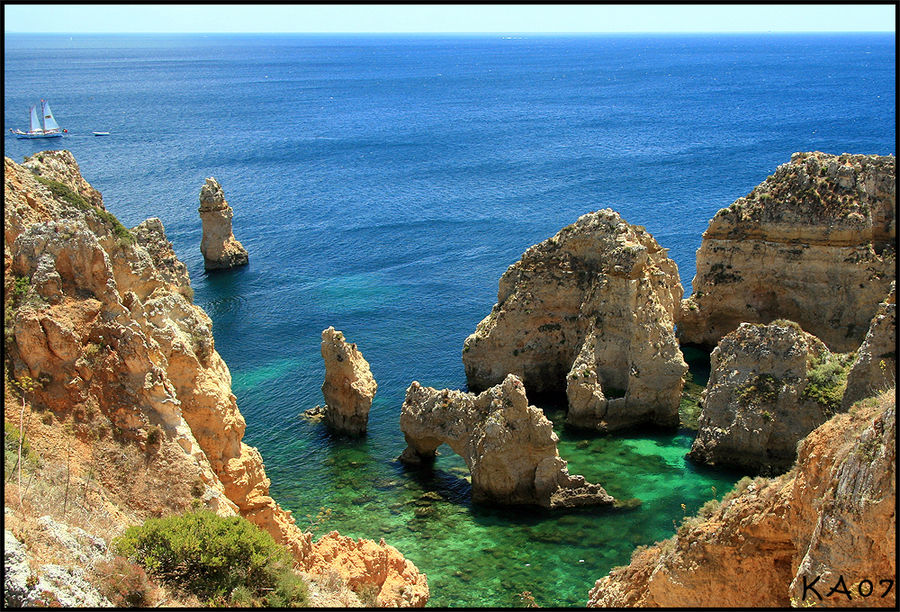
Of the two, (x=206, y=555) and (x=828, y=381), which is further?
(x=828, y=381)

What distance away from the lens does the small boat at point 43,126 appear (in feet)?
435

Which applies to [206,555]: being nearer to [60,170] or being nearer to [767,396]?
[60,170]

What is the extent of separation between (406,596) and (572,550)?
1192cm

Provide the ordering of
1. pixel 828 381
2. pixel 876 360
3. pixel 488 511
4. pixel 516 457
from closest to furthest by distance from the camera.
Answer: pixel 876 360
pixel 516 457
pixel 488 511
pixel 828 381

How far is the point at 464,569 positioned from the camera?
33969 millimetres

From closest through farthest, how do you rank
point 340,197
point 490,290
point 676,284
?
point 676,284 → point 490,290 → point 340,197

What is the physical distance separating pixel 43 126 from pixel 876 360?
13229 centimetres

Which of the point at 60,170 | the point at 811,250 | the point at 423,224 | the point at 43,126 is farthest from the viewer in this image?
the point at 43,126

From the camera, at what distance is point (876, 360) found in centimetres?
3381

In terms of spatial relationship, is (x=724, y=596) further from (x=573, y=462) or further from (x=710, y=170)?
(x=710, y=170)

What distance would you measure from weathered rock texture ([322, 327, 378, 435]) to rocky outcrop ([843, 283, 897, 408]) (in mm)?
24060

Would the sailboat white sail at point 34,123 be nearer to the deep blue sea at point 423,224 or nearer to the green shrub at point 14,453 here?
the deep blue sea at point 423,224

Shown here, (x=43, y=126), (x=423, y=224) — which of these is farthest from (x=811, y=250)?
(x=43, y=126)

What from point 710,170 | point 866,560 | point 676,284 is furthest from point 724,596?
point 710,170
